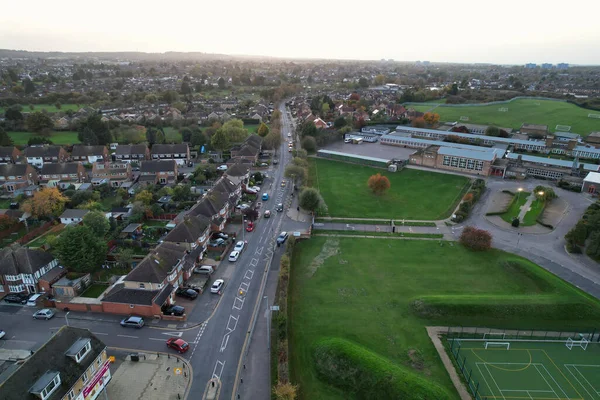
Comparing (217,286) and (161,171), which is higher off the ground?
(161,171)

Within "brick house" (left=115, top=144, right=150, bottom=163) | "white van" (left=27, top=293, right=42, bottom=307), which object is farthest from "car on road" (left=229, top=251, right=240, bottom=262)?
"brick house" (left=115, top=144, right=150, bottom=163)

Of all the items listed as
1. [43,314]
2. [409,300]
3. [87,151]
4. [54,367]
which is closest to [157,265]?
[43,314]

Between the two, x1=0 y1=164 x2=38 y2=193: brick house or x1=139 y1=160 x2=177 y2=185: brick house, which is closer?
x1=0 y1=164 x2=38 y2=193: brick house

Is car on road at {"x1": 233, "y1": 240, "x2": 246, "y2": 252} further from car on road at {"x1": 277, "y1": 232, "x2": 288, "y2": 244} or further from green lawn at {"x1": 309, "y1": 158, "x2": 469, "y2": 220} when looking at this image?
green lawn at {"x1": 309, "y1": 158, "x2": 469, "y2": 220}

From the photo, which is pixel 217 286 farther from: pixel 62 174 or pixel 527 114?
pixel 527 114

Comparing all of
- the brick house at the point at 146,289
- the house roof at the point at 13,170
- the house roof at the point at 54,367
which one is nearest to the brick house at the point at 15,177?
the house roof at the point at 13,170
